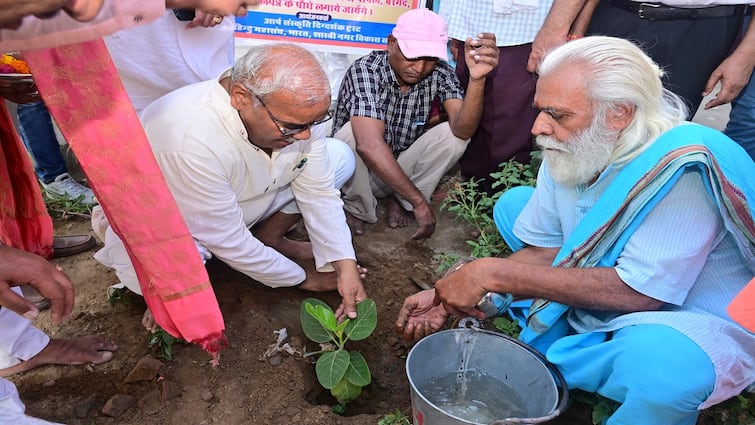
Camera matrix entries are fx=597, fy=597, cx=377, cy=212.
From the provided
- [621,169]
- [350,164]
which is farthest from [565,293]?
[350,164]

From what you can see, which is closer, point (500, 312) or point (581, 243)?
point (581, 243)

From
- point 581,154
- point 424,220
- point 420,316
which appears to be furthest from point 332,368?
point 424,220

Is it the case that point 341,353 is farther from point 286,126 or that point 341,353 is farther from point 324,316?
point 286,126

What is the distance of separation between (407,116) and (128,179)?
84.4 inches

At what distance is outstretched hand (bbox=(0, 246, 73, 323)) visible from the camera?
1589 mm

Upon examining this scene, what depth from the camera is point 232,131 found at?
7.72ft

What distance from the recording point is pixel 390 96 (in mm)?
3510

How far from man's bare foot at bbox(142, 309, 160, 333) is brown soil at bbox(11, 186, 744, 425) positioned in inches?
2.5

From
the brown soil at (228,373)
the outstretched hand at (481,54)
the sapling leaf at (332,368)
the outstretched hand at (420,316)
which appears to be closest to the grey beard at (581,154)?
the outstretched hand at (420,316)

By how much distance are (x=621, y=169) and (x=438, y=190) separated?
6.53 ft

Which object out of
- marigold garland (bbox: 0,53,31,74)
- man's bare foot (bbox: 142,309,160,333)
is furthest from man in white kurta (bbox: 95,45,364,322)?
marigold garland (bbox: 0,53,31,74)

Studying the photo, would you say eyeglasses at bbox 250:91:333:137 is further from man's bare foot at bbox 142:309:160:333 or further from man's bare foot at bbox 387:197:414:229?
man's bare foot at bbox 387:197:414:229

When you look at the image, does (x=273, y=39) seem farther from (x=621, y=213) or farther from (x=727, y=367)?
(x=727, y=367)

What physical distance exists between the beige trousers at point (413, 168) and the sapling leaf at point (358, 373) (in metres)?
1.42
